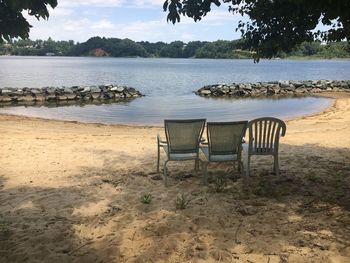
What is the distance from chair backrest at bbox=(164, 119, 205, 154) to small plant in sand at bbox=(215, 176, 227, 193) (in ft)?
2.27

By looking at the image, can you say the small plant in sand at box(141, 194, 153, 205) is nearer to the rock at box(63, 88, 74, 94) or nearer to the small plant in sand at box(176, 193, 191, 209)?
the small plant in sand at box(176, 193, 191, 209)

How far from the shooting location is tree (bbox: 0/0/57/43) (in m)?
4.46

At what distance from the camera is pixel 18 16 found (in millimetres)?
4781

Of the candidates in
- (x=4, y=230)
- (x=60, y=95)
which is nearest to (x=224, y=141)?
(x=4, y=230)

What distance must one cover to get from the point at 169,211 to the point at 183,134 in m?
1.64

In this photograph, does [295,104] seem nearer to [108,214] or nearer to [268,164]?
[268,164]

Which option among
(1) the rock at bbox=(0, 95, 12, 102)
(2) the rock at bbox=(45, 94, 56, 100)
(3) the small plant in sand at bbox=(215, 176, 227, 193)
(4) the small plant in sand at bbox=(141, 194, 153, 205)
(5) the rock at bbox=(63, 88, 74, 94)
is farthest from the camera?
(5) the rock at bbox=(63, 88, 74, 94)

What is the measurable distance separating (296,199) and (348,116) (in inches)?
563

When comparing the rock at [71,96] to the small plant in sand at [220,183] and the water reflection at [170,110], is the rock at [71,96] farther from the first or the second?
the small plant in sand at [220,183]

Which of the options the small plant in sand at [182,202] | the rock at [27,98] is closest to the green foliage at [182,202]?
the small plant in sand at [182,202]

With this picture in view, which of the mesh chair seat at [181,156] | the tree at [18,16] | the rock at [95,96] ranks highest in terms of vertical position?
the tree at [18,16]

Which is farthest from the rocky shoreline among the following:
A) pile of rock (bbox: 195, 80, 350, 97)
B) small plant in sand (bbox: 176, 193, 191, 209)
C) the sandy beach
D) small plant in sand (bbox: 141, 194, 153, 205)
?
small plant in sand (bbox: 176, 193, 191, 209)

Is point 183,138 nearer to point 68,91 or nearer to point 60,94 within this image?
point 60,94

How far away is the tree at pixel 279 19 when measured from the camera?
5.91 m
